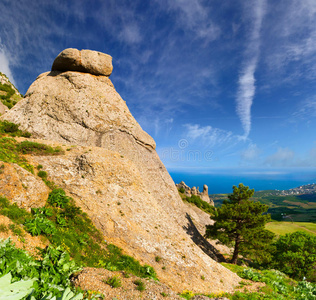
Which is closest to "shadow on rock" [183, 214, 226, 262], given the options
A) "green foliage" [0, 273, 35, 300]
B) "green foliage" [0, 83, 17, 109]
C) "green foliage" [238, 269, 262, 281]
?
"green foliage" [238, 269, 262, 281]

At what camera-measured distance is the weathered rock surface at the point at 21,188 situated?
12.6m

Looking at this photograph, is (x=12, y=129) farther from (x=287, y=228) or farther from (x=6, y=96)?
(x=287, y=228)

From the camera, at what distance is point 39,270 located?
7836 millimetres

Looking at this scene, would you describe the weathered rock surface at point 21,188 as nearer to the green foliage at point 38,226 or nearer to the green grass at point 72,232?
the green grass at point 72,232

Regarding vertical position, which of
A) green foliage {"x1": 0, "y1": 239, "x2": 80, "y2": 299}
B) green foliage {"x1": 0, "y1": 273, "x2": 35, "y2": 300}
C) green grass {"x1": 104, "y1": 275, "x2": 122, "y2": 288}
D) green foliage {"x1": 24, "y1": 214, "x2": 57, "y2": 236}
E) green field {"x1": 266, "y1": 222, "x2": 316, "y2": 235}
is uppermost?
green foliage {"x1": 24, "y1": 214, "x2": 57, "y2": 236}

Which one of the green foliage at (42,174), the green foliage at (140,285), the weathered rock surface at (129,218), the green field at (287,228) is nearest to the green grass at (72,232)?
the weathered rock surface at (129,218)

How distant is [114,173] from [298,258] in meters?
43.0

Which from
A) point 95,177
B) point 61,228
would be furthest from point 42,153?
point 61,228

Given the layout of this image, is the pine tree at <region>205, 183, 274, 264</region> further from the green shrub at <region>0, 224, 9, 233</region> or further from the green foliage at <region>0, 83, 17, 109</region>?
the green foliage at <region>0, 83, 17, 109</region>

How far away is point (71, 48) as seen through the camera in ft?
123

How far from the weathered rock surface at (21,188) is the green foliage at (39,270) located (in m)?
5.79

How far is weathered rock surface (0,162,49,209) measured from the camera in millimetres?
12625

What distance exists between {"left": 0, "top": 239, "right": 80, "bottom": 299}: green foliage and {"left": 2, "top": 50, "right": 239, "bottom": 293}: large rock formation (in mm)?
7970

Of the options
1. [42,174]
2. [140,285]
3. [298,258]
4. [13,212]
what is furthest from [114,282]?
[298,258]
